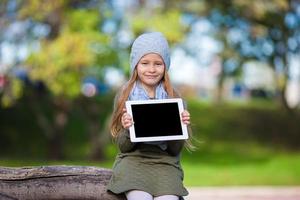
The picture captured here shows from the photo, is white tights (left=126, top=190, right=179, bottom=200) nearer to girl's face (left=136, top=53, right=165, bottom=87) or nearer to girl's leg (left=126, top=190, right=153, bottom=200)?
girl's leg (left=126, top=190, right=153, bottom=200)

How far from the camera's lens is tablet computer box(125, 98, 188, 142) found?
3.27 m

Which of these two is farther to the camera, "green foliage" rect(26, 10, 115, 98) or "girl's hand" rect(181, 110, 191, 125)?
"green foliage" rect(26, 10, 115, 98)

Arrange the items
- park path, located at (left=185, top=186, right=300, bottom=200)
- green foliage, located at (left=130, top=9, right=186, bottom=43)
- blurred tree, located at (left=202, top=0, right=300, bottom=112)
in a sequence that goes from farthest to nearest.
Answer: blurred tree, located at (left=202, top=0, right=300, bottom=112) → green foliage, located at (left=130, top=9, right=186, bottom=43) → park path, located at (left=185, top=186, right=300, bottom=200)

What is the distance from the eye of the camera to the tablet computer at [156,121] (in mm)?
3271

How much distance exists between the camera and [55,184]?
12.1 ft

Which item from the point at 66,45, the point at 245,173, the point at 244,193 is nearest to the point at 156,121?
the point at 244,193

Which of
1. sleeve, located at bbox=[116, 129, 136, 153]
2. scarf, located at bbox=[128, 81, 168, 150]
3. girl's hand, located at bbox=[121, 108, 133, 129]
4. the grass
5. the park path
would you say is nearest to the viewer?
girl's hand, located at bbox=[121, 108, 133, 129]

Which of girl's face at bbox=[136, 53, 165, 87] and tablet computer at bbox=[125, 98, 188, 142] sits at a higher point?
girl's face at bbox=[136, 53, 165, 87]

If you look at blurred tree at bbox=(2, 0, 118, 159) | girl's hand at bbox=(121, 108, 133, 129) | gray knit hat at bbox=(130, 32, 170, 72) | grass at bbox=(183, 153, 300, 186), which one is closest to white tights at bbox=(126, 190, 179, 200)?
girl's hand at bbox=(121, 108, 133, 129)

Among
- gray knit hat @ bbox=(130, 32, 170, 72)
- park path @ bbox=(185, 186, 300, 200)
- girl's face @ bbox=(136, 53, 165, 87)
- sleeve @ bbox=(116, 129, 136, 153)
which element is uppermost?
gray knit hat @ bbox=(130, 32, 170, 72)

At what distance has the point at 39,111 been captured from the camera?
2092cm

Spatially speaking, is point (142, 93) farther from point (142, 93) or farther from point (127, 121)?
point (127, 121)

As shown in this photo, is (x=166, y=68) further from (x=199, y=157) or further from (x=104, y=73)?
(x=199, y=157)

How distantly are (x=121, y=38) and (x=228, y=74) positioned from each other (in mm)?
7515
